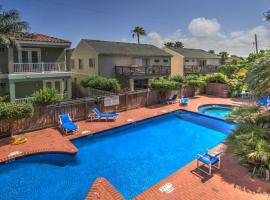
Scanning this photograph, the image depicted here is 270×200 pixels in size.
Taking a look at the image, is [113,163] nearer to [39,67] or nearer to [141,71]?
[39,67]

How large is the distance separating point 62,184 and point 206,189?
18.1 feet

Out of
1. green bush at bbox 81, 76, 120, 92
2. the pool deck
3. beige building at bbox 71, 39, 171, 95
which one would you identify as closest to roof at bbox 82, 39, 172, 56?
beige building at bbox 71, 39, 171, 95

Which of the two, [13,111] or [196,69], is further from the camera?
[196,69]

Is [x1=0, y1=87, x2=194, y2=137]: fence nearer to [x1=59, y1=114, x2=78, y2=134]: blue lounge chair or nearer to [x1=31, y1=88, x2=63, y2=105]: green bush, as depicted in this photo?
[x1=31, y1=88, x2=63, y2=105]: green bush

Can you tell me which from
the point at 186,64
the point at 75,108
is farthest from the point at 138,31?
the point at 75,108

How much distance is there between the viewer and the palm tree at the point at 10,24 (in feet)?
48.0

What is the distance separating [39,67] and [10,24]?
4.20 metres

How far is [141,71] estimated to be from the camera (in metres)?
26.2

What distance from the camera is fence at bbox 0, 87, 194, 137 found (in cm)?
1195

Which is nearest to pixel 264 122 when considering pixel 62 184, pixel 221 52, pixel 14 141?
pixel 62 184

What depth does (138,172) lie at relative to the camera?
332 inches

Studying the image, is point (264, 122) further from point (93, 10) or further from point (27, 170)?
point (93, 10)

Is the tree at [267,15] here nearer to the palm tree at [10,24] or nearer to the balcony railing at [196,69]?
the palm tree at [10,24]

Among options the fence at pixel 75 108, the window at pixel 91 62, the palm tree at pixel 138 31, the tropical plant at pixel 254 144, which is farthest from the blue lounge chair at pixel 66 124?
the palm tree at pixel 138 31
